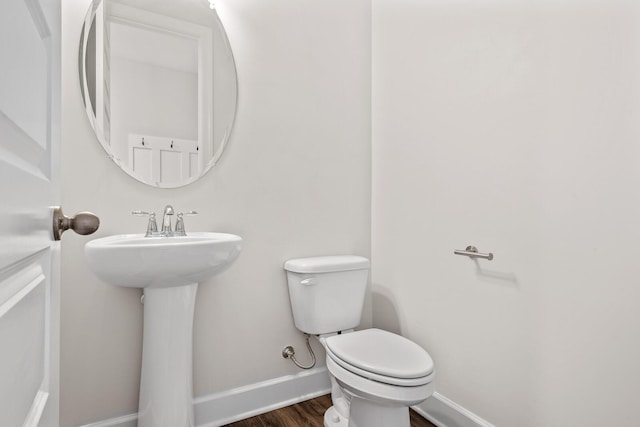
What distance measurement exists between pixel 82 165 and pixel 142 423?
3.30 ft

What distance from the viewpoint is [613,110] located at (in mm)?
1083

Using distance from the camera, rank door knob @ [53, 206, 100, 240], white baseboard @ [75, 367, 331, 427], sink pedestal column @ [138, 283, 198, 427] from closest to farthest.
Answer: door knob @ [53, 206, 100, 240]
sink pedestal column @ [138, 283, 198, 427]
white baseboard @ [75, 367, 331, 427]

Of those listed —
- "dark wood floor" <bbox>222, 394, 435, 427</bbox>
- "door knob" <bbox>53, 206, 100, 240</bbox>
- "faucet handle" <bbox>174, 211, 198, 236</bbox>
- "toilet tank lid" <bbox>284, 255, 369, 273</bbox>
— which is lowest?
"dark wood floor" <bbox>222, 394, 435, 427</bbox>

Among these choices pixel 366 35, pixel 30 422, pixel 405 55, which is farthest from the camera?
pixel 366 35

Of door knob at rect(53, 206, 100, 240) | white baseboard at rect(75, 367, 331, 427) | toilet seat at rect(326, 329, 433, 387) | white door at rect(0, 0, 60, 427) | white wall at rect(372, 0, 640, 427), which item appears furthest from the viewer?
white baseboard at rect(75, 367, 331, 427)

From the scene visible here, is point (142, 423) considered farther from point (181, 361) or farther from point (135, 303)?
point (135, 303)

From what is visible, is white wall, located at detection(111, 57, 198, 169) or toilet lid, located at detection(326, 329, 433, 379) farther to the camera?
white wall, located at detection(111, 57, 198, 169)

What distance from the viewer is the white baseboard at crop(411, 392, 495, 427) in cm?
149

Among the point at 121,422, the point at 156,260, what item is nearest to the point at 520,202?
the point at 156,260

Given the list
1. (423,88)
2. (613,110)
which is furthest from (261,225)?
(613,110)

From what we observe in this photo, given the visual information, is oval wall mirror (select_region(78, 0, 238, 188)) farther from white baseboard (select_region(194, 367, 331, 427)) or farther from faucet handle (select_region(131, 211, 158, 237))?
white baseboard (select_region(194, 367, 331, 427))

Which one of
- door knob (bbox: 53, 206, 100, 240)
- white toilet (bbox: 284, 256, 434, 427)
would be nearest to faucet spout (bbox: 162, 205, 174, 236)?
white toilet (bbox: 284, 256, 434, 427)

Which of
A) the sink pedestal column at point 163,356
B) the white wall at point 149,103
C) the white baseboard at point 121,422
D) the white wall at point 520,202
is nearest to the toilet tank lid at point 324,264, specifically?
the white wall at point 520,202

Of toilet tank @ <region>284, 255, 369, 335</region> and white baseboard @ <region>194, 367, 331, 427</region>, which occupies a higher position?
toilet tank @ <region>284, 255, 369, 335</region>
